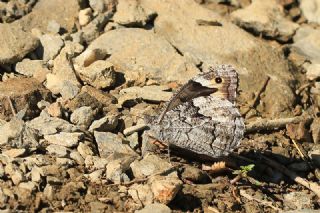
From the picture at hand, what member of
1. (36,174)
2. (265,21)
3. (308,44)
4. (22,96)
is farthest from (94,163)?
(308,44)

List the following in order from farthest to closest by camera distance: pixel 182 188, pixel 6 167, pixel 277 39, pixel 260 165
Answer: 1. pixel 277 39
2. pixel 260 165
3. pixel 182 188
4. pixel 6 167

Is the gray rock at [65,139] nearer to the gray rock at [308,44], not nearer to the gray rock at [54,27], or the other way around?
the gray rock at [54,27]

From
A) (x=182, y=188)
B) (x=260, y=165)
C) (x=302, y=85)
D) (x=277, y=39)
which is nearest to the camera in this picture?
(x=182, y=188)

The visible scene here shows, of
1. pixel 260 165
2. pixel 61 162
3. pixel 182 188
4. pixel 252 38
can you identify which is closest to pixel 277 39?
pixel 252 38

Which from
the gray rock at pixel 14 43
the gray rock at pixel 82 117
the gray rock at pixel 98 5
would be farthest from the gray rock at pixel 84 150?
the gray rock at pixel 98 5

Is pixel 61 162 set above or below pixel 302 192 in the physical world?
above

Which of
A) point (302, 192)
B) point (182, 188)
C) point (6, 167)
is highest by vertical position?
point (6, 167)

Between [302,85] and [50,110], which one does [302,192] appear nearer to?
[302,85]
